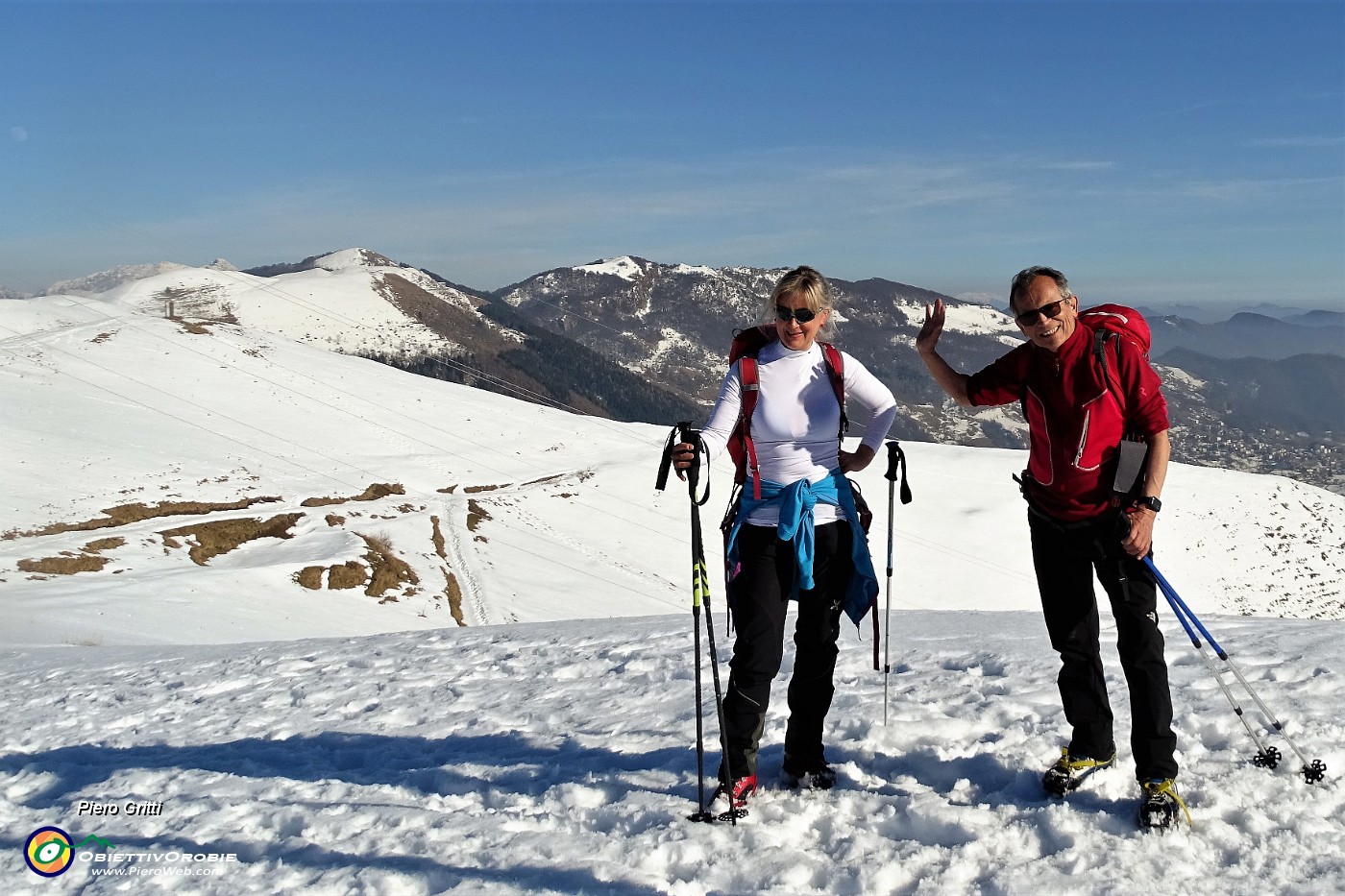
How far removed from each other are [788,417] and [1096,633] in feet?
7.31

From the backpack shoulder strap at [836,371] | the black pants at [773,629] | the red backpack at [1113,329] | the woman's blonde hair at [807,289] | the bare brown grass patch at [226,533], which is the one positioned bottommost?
the bare brown grass patch at [226,533]

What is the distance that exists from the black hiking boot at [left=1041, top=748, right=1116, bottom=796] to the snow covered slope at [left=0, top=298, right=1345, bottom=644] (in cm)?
1784

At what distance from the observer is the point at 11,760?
26.1 ft

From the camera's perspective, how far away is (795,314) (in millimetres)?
5234

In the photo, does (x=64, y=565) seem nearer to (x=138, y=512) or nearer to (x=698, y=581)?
(x=138, y=512)

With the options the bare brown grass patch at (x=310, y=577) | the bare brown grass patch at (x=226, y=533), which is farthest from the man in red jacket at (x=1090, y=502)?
the bare brown grass patch at (x=226, y=533)

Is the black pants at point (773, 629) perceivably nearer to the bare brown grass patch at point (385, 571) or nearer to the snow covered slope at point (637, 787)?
the snow covered slope at point (637, 787)

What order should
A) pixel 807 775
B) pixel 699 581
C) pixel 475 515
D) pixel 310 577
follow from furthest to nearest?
pixel 475 515 < pixel 310 577 < pixel 807 775 < pixel 699 581

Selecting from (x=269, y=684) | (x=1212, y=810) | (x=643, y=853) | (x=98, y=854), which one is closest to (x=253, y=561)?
(x=269, y=684)

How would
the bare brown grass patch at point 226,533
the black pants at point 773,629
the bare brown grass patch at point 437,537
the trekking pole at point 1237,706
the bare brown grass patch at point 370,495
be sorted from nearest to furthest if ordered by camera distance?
1. the trekking pole at point 1237,706
2. the black pants at point 773,629
3. the bare brown grass patch at point 226,533
4. the bare brown grass patch at point 437,537
5. the bare brown grass patch at point 370,495

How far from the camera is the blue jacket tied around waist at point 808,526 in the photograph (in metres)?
5.25

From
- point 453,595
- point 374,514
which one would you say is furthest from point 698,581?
point 374,514

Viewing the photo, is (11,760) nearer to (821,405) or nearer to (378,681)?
(378,681)

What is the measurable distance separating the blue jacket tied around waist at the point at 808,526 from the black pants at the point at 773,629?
51 mm
